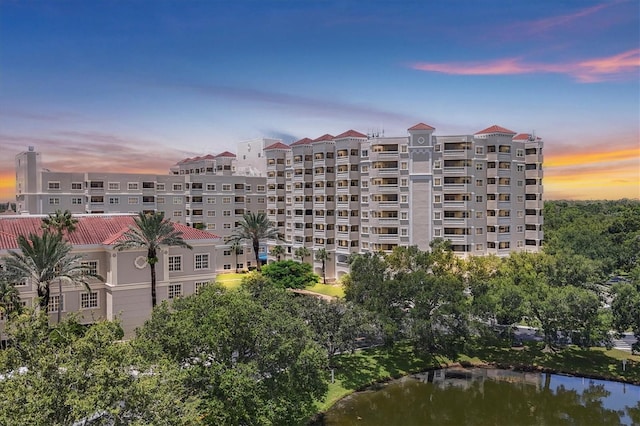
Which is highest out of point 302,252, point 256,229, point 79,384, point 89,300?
point 256,229

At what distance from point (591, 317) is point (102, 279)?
39.5 m

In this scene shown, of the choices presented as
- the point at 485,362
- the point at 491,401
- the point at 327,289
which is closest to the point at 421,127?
the point at 327,289

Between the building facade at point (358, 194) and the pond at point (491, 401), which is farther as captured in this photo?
the building facade at point (358, 194)

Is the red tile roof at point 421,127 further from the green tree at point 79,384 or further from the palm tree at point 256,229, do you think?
the green tree at point 79,384

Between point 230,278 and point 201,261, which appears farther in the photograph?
point 230,278

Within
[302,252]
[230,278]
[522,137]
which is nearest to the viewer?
[522,137]

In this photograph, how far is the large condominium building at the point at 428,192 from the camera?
62.8m

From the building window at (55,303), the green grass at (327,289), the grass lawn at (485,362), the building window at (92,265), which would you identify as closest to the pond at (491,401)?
the grass lawn at (485,362)

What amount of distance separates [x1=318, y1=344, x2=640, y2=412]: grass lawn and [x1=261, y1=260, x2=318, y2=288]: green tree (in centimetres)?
2138

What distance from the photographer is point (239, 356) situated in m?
24.8

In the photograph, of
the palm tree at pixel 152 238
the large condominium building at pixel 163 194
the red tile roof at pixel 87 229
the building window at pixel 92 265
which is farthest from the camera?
the large condominium building at pixel 163 194

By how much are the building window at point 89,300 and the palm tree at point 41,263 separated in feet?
15.5

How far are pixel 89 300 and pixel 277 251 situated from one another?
123 ft

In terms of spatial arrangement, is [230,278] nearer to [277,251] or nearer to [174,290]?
[277,251]
